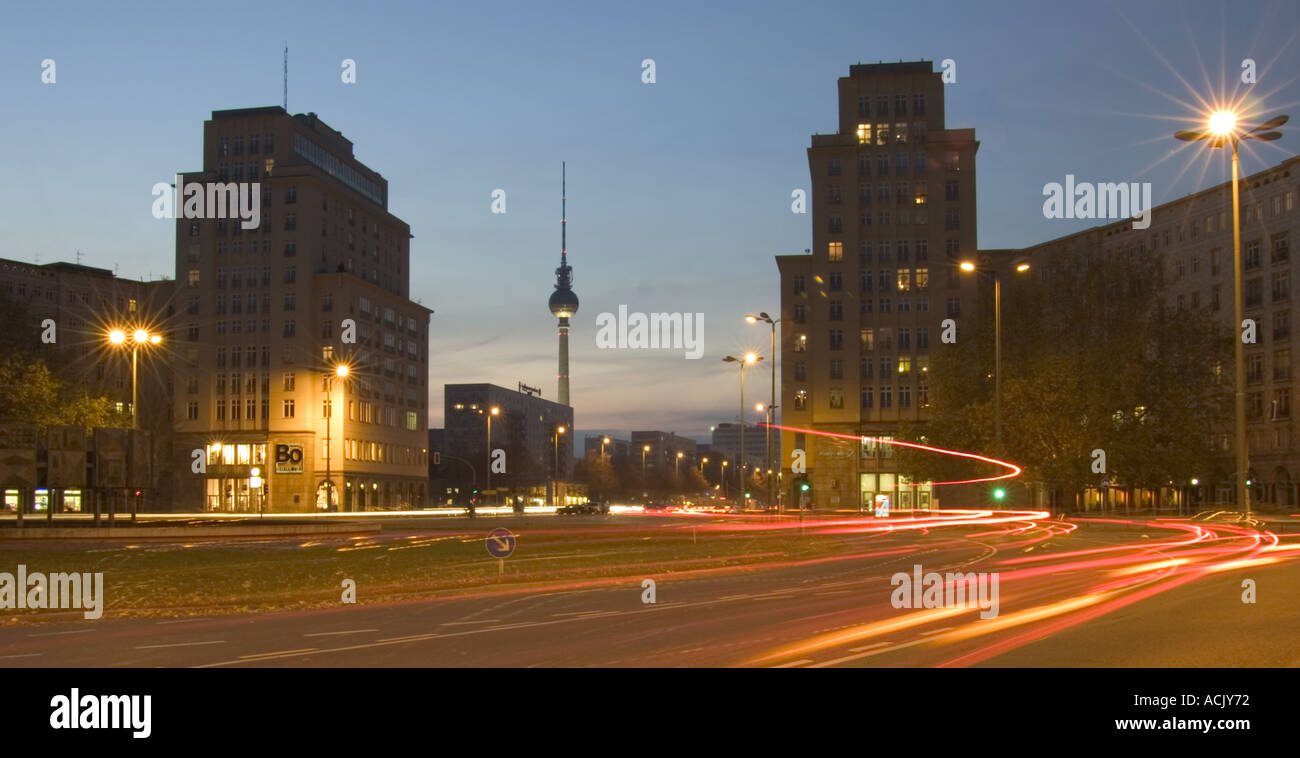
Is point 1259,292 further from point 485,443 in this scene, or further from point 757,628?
point 485,443

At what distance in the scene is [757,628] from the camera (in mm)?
15422

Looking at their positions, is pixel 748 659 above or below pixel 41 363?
below

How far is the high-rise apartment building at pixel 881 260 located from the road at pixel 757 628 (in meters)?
73.7

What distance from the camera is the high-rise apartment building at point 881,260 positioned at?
98.6 m

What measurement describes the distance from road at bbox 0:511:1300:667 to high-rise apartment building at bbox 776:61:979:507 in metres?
73.7

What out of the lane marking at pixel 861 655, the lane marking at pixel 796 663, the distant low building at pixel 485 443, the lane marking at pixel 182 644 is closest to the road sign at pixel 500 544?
the lane marking at pixel 182 644

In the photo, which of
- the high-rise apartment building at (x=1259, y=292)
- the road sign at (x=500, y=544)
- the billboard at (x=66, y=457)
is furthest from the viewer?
the high-rise apartment building at (x=1259, y=292)

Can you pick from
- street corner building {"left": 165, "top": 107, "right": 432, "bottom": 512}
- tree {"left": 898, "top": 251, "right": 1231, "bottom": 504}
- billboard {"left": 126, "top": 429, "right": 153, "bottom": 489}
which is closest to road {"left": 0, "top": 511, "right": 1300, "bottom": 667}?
billboard {"left": 126, "top": 429, "right": 153, "bottom": 489}

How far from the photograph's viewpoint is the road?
1246 centimetres

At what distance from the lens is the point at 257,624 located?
1691 cm

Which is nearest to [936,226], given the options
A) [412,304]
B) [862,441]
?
[862,441]

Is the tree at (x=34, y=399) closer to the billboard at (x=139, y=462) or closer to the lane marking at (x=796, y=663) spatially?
the billboard at (x=139, y=462)
